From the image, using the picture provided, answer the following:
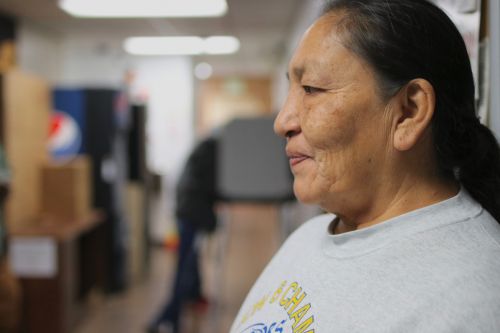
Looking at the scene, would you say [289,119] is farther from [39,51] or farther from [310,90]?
[39,51]

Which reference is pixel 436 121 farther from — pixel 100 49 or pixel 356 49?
pixel 100 49

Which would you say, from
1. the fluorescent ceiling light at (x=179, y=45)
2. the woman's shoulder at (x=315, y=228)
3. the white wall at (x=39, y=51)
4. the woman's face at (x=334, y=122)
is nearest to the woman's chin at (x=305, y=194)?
the woman's face at (x=334, y=122)

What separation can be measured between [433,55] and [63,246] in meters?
2.71

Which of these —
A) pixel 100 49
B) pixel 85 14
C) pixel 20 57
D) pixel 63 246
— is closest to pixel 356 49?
pixel 63 246

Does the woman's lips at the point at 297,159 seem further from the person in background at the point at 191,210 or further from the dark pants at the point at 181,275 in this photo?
the dark pants at the point at 181,275

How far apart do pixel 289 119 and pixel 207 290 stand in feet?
11.1

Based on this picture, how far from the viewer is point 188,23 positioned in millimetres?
4504

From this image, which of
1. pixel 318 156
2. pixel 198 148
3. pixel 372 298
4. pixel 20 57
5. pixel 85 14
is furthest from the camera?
pixel 20 57

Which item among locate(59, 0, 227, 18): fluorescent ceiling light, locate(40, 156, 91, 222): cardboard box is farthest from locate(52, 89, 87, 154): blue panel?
locate(59, 0, 227, 18): fluorescent ceiling light

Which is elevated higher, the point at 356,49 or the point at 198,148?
the point at 356,49

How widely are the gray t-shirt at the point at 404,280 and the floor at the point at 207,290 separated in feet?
8.11

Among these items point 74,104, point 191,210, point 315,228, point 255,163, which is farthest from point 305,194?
point 74,104

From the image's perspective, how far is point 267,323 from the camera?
728 millimetres

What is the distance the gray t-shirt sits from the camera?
0.53m
